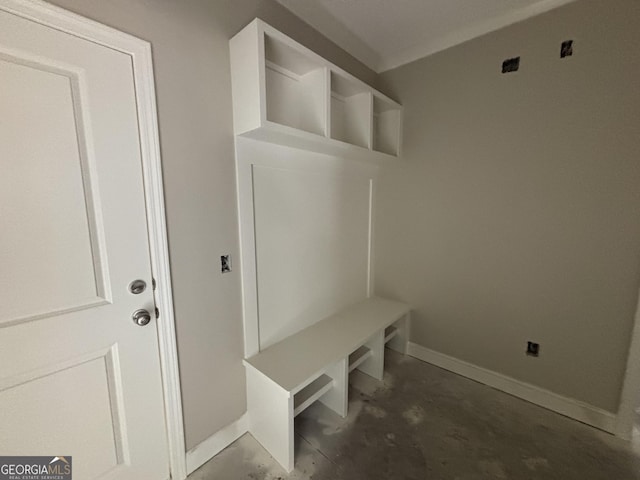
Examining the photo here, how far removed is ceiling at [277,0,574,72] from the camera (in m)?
1.62

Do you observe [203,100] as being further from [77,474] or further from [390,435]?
[390,435]

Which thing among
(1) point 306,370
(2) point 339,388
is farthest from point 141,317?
(2) point 339,388

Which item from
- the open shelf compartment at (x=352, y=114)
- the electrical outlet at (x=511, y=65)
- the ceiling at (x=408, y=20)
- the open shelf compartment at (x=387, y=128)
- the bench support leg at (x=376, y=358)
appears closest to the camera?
the ceiling at (x=408, y=20)

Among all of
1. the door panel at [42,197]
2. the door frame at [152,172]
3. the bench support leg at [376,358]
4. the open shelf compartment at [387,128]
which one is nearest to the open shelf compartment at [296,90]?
the door frame at [152,172]

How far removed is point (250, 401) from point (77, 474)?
2.53 ft

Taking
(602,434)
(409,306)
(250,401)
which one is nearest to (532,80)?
(409,306)

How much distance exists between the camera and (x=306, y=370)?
4.76ft

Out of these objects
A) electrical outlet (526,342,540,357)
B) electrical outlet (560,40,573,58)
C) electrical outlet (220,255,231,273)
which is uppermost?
electrical outlet (560,40,573,58)

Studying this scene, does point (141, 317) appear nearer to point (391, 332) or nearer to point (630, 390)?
point (391, 332)

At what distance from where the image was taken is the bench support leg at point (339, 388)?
66.1 inches

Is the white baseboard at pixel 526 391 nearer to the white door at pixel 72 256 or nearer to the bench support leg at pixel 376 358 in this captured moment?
the bench support leg at pixel 376 358

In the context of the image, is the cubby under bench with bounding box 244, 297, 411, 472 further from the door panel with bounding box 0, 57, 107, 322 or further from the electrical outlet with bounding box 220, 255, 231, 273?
the door panel with bounding box 0, 57, 107, 322
